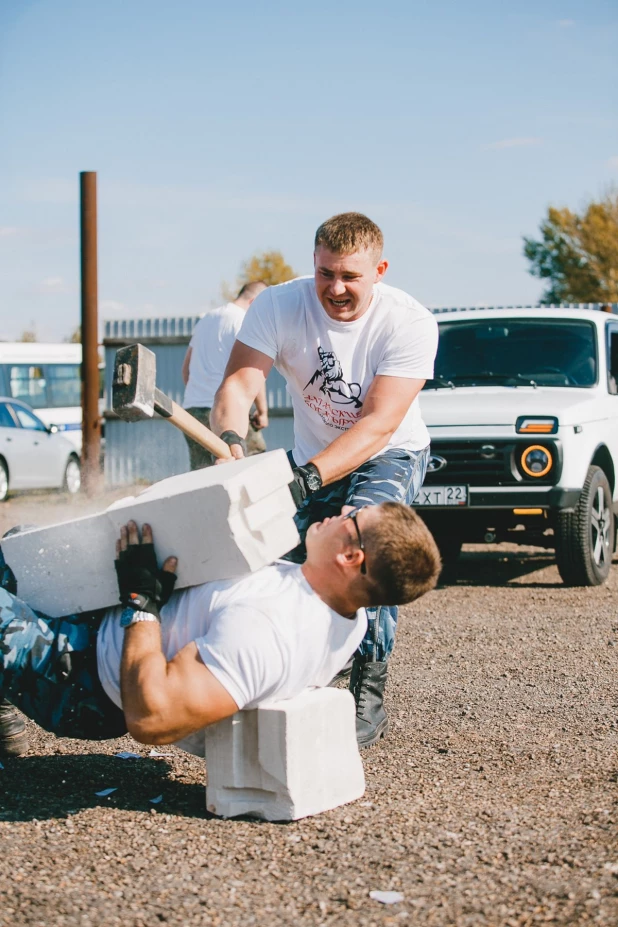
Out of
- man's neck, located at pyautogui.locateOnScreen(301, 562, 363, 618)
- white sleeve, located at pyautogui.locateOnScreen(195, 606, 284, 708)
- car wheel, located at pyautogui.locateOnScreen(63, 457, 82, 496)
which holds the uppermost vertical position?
man's neck, located at pyautogui.locateOnScreen(301, 562, 363, 618)

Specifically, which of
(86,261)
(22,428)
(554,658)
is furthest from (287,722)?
(22,428)

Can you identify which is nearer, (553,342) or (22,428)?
(553,342)

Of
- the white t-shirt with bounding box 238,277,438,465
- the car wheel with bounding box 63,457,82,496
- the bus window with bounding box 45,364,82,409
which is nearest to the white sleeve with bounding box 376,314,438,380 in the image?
the white t-shirt with bounding box 238,277,438,465

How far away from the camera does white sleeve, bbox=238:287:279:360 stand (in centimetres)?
466

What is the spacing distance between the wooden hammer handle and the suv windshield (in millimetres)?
4918

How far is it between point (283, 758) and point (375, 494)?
1.28 m

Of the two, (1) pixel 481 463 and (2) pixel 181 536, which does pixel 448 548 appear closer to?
(1) pixel 481 463

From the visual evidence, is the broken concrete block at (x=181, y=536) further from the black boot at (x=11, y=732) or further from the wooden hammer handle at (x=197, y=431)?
the black boot at (x=11, y=732)

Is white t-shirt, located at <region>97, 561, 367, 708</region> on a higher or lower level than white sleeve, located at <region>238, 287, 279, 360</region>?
lower

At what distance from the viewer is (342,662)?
136 inches

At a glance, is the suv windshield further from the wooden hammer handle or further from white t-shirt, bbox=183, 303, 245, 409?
the wooden hammer handle

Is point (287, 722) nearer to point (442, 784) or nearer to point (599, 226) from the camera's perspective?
point (442, 784)

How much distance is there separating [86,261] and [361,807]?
41.1ft

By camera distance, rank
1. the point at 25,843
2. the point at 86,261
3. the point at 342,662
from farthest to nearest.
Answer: the point at 86,261, the point at 342,662, the point at 25,843
